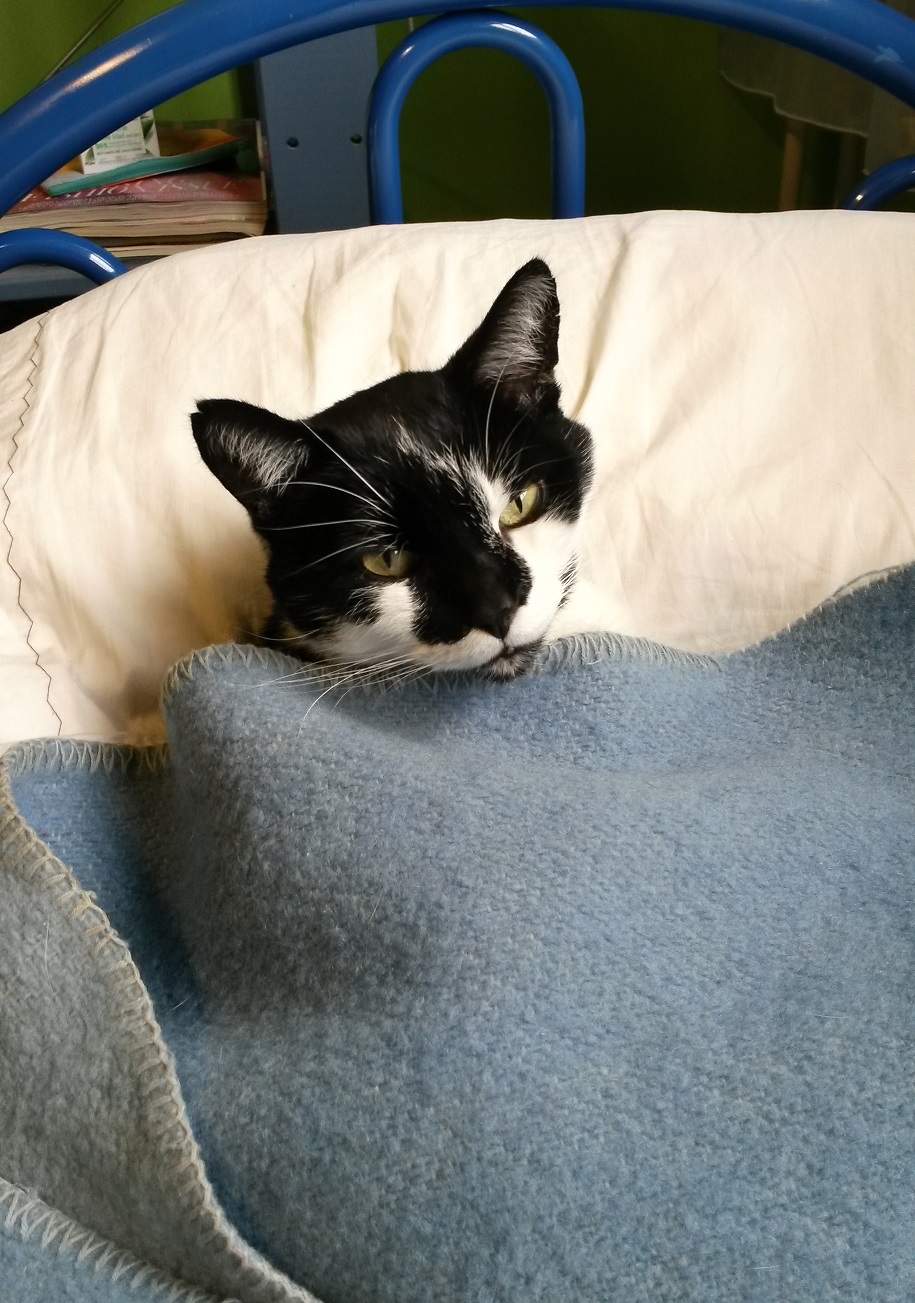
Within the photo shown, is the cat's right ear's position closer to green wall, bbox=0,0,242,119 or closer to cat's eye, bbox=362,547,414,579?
cat's eye, bbox=362,547,414,579

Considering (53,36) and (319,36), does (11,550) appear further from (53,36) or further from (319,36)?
(53,36)

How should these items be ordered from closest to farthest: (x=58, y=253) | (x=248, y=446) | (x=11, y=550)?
(x=248, y=446) < (x=11, y=550) < (x=58, y=253)

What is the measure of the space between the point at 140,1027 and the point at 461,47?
3.43 feet

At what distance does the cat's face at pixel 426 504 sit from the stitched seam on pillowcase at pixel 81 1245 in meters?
0.38

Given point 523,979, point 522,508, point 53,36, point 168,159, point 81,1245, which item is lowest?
point 81,1245

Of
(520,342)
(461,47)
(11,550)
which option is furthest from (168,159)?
(520,342)

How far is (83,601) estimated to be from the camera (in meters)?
0.88

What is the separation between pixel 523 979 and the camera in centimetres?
53

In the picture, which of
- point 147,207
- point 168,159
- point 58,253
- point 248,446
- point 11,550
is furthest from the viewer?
point 168,159

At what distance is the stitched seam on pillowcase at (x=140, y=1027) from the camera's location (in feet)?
1.59

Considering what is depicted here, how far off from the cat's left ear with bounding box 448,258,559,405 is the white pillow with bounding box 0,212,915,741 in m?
0.18

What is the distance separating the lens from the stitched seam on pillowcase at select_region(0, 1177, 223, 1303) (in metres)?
0.51

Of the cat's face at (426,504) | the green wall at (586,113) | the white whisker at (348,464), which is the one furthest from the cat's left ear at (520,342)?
the green wall at (586,113)

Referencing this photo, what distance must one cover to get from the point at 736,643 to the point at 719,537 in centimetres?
10
